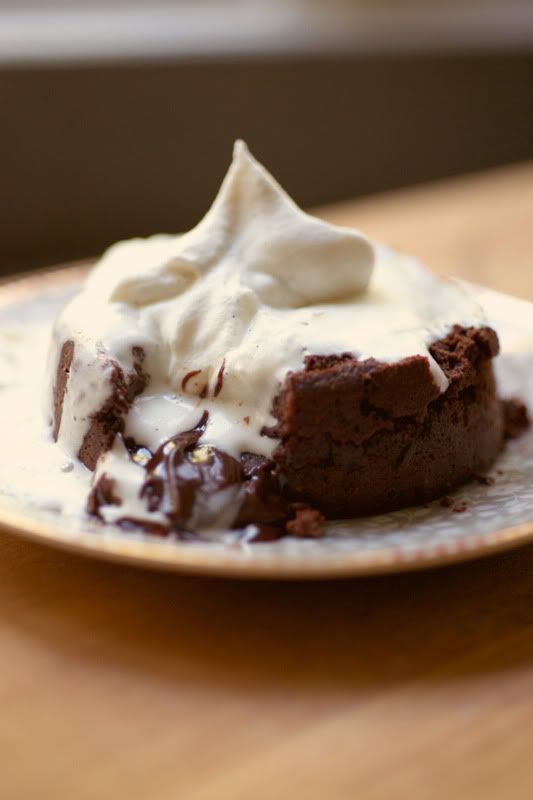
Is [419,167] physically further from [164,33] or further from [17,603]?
[17,603]

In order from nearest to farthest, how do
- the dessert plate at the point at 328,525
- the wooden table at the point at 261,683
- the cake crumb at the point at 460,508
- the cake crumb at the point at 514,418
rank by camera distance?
1. the wooden table at the point at 261,683
2. the dessert plate at the point at 328,525
3. the cake crumb at the point at 460,508
4. the cake crumb at the point at 514,418

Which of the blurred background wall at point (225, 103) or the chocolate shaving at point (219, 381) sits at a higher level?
the blurred background wall at point (225, 103)

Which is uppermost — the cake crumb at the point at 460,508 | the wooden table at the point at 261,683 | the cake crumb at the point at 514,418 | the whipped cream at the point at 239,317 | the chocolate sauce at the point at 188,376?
the whipped cream at the point at 239,317

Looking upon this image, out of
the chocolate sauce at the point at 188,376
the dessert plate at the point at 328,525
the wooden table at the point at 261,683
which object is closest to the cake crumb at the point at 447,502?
the dessert plate at the point at 328,525

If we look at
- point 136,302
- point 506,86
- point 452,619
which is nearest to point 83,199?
point 506,86

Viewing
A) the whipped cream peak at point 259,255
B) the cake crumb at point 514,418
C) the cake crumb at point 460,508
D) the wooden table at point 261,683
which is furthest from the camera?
the cake crumb at point 514,418

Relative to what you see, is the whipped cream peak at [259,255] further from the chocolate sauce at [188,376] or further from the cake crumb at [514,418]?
the cake crumb at [514,418]
